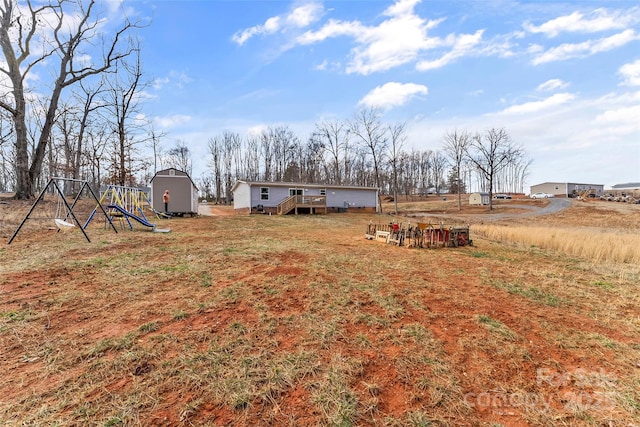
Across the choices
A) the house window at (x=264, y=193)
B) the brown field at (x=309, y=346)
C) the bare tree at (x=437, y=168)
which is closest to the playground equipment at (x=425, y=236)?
the brown field at (x=309, y=346)

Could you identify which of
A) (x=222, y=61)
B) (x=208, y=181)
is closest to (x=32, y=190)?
(x=222, y=61)

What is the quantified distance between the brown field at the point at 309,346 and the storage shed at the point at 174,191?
48.2 feet

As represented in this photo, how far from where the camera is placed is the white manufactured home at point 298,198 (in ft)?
77.3

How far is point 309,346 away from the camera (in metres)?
2.79

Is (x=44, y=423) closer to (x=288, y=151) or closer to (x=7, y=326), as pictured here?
(x=7, y=326)

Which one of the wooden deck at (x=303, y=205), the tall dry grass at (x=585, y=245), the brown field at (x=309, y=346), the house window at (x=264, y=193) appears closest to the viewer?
the brown field at (x=309, y=346)

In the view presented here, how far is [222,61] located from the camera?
1442cm

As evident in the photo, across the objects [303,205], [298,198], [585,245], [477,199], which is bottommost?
[585,245]

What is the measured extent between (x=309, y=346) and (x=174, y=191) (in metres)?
20.1

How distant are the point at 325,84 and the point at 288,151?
95.6 ft

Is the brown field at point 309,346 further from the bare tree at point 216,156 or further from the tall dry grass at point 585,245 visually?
the bare tree at point 216,156

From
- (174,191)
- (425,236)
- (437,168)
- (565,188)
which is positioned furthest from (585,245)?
(565,188)

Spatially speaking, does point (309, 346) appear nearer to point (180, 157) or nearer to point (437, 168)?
point (180, 157)

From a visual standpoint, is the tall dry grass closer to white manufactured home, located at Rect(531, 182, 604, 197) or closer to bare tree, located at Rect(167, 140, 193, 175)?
bare tree, located at Rect(167, 140, 193, 175)
